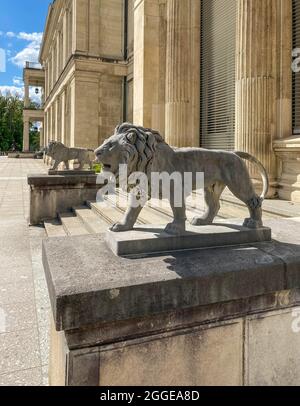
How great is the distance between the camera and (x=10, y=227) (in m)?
9.17

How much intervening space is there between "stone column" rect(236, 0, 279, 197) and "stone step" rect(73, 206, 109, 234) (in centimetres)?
348

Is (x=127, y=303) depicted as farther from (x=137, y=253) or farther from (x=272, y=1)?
(x=272, y=1)

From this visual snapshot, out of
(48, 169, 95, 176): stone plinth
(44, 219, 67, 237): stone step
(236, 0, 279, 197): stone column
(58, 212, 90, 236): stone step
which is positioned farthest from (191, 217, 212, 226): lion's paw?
(48, 169, 95, 176): stone plinth

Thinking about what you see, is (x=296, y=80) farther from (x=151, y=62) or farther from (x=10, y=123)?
(x=10, y=123)

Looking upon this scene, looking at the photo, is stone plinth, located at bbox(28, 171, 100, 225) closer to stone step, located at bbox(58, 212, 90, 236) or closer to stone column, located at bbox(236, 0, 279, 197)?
stone step, located at bbox(58, 212, 90, 236)

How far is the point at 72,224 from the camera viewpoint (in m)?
8.42

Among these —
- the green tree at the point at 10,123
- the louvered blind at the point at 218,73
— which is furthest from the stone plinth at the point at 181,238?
the green tree at the point at 10,123

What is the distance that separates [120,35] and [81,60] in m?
3.75

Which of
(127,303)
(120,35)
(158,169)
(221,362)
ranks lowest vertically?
(221,362)

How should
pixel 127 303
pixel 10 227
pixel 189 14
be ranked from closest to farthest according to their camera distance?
pixel 127 303 < pixel 10 227 < pixel 189 14

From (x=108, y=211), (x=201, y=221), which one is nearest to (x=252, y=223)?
(x=201, y=221)

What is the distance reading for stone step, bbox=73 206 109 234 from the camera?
7122 millimetres

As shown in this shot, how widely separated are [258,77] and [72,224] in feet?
17.8

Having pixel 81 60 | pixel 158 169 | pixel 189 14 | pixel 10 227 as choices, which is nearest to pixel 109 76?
pixel 81 60
